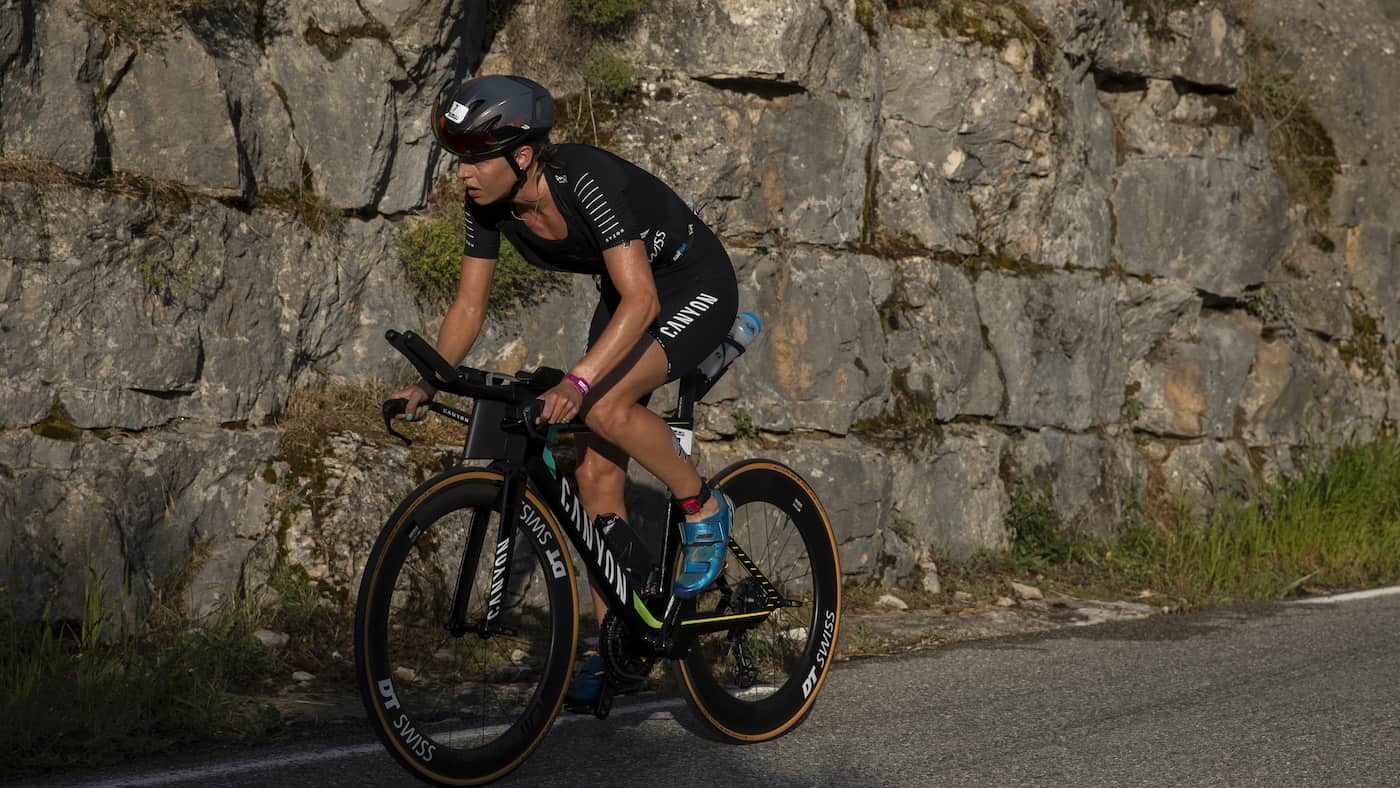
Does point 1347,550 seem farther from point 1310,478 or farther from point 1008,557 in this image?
point 1008,557

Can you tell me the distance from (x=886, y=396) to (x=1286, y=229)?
15.8 feet

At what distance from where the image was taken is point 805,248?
9273mm

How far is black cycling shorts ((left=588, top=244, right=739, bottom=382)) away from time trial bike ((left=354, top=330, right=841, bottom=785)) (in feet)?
0.55

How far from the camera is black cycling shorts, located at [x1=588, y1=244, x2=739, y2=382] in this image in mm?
5020

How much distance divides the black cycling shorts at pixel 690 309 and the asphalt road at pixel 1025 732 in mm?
1328

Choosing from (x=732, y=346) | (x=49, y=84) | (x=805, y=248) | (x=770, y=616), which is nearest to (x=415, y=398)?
(x=732, y=346)

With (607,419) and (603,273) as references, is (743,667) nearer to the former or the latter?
(607,419)

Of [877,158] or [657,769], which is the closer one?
[657,769]

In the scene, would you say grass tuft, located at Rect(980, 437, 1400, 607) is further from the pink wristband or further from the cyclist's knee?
the pink wristband

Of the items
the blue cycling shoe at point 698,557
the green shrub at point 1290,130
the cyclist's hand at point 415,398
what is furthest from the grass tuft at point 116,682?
the green shrub at point 1290,130

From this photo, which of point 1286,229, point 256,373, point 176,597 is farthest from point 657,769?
point 1286,229

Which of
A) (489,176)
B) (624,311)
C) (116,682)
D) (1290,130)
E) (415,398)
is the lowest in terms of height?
(116,682)

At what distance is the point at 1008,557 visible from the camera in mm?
9812

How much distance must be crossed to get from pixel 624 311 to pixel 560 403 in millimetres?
424
